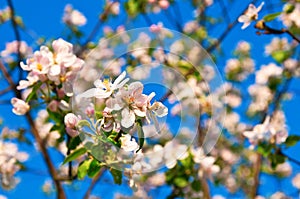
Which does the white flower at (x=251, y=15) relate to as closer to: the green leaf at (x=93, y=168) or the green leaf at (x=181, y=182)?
the green leaf at (x=93, y=168)

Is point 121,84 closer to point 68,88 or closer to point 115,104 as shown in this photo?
point 115,104

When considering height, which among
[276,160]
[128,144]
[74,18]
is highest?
[74,18]

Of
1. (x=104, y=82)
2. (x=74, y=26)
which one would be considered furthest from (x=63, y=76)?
(x=74, y=26)

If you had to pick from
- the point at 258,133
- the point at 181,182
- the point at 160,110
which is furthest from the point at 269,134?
the point at 160,110

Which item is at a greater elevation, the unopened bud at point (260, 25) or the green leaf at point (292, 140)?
the unopened bud at point (260, 25)

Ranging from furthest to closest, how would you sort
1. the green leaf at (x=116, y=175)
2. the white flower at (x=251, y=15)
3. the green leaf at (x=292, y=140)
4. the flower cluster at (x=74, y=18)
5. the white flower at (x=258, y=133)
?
the flower cluster at (x=74, y=18), the white flower at (x=258, y=133), the green leaf at (x=292, y=140), the white flower at (x=251, y=15), the green leaf at (x=116, y=175)

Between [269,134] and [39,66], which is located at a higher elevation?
[269,134]

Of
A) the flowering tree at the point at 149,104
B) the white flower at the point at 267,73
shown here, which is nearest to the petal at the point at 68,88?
the flowering tree at the point at 149,104

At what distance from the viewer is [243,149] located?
3.80 meters

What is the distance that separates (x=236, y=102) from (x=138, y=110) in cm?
288

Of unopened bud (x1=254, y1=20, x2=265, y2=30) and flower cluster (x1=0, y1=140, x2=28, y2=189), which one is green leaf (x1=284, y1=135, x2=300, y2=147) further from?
flower cluster (x1=0, y1=140, x2=28, y2=189)

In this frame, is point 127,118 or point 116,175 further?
point 116,175

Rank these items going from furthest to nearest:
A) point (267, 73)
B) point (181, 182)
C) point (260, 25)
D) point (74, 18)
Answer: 1. point (74, 18)
2. point (267, 73)
3. point (181, 182)
4. point (260, 25)

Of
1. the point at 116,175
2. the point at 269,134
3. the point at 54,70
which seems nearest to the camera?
the point at 116,175
